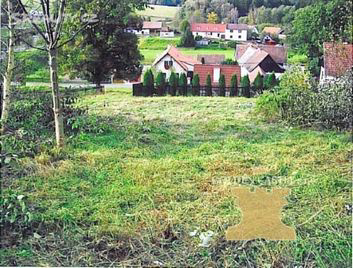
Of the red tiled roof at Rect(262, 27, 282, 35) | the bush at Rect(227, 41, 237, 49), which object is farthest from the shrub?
the red tiled roof at Rect(262, 27, 282, 35)

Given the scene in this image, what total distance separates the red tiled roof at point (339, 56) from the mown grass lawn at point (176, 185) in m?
0.22

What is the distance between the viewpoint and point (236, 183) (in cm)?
162

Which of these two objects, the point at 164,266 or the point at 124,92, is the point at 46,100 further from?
the point at 164,266

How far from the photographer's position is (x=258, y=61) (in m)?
1.69

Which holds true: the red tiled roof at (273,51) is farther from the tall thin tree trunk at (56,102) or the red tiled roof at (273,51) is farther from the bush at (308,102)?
the tall thin tree trunk at (56,102)

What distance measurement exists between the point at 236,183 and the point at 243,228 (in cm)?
14

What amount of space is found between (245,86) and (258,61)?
0.09m

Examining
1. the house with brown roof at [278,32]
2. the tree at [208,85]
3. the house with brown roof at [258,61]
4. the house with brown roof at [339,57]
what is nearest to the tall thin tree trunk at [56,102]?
the tree at [208,85]

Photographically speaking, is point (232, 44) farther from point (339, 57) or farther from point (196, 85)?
point (339, 57)

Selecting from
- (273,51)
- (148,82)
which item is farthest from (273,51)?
(148,82)

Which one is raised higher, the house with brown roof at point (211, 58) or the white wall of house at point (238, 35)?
the white wall of house at point (238, 35)

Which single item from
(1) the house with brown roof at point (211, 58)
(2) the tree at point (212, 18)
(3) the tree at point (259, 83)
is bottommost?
(3) the tree at point (259, 83)
